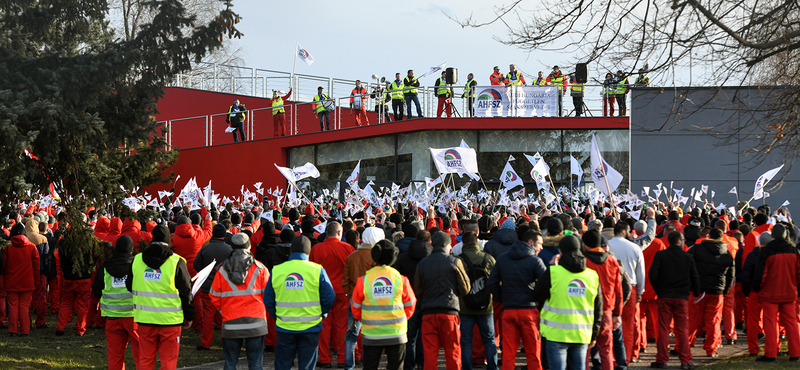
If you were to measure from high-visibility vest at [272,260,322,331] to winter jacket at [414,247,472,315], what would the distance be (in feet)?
3.89

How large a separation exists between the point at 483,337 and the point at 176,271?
338 centimetres

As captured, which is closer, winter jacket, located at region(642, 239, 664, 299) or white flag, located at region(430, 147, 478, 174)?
winter jacket, located at region(642, 239, 664, 299)

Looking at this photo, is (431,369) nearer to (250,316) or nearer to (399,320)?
(399,320)

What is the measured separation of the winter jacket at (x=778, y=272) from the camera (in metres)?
9.11

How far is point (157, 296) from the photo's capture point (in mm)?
7461

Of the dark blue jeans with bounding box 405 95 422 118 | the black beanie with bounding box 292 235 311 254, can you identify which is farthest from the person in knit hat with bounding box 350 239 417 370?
the dark blue jeans with bounding box 405 95 422 118

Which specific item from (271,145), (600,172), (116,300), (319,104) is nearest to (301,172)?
(600,172)

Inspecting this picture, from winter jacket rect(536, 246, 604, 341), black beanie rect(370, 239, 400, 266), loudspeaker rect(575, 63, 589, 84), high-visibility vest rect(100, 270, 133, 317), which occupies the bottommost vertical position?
high-visibility vest rect(100, 270, 133, 317)

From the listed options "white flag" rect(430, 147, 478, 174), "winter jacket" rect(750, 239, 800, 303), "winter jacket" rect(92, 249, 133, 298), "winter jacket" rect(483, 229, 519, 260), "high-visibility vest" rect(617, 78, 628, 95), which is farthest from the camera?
"white flag" rect(430, 147, 478, 174)

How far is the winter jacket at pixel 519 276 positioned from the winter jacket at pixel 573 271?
1.25ft

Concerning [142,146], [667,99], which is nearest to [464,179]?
[667,99]

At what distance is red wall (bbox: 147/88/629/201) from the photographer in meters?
25.8

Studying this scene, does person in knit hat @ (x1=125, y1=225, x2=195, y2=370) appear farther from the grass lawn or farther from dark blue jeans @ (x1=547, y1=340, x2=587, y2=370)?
dark blue jeans @ (x1=547, y1=340, x2=587, y2=370)

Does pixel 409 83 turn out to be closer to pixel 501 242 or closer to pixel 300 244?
pixel 501 242
